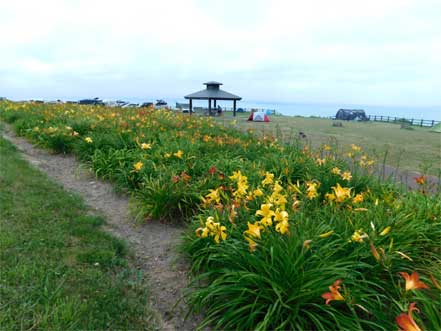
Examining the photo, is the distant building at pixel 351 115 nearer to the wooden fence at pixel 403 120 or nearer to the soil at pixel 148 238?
the wooden fence at pixel 403 120

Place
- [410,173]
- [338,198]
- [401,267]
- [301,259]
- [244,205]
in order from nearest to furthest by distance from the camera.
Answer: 1. [301,259]
2. [401,267]
3. [338,198]
4. [244,205]
5. [410,173]

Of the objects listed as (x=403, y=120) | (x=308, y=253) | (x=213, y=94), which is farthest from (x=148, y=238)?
(x=403, y=120)

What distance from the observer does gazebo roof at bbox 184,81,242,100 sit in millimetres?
26219

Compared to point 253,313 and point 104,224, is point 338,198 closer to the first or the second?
point 253,313

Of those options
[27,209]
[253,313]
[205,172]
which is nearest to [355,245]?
[253,313]

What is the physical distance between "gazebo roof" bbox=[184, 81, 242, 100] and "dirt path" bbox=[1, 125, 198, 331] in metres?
21.4

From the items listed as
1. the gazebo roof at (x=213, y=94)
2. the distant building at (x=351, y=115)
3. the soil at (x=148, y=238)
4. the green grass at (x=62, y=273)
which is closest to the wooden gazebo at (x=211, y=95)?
the gazebo roof at (x=213, y=94)

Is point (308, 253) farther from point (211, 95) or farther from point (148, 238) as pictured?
point (211, 95)

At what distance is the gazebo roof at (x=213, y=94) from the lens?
86.0ft

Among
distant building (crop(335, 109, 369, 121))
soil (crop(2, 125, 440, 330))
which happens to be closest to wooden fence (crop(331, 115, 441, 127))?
distant building (crop(335, 109, 369, 121))

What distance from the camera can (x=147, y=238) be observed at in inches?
122

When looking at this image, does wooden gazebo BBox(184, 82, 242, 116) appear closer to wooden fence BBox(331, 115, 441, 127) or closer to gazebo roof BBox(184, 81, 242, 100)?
gazebo roof BBox(184, 81, 242, 100)

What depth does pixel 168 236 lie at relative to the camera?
3.16m

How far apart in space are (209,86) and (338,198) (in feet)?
87.2
